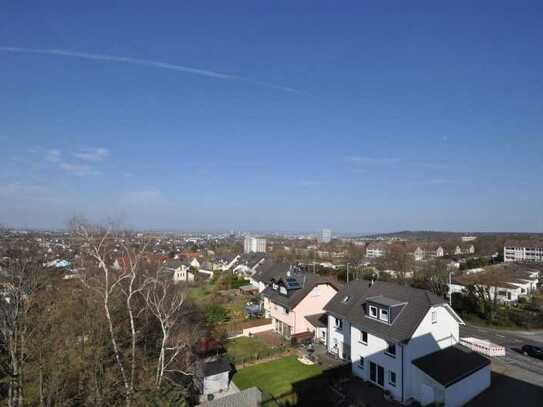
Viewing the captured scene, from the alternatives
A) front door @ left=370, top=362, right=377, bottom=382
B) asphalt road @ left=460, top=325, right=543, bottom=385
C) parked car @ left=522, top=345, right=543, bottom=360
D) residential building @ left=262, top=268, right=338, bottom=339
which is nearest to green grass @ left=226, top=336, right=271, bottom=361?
residential building @ left=262, top=268, right=338, bottom=339

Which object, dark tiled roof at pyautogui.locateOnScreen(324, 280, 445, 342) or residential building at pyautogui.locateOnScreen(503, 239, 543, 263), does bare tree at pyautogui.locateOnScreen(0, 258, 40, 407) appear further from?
residential building at pyautogui.locateOnScreen(503, 239, 543, 263)

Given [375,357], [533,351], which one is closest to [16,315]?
[375,357]

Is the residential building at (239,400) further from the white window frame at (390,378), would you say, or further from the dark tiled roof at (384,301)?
the dark tiled roof at (384,301)

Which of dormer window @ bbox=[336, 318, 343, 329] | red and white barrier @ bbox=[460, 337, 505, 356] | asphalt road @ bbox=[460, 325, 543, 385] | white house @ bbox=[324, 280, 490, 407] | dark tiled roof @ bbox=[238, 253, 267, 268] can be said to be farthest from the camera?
dark tiled roof @ bbox=[238, 253, 267, 268]

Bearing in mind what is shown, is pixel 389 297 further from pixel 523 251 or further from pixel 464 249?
pixel 464 249

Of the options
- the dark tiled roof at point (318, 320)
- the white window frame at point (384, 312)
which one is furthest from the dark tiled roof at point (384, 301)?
the dark tiled roof at point (318, 320)

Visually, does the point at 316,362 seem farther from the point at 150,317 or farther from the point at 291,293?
the point at 150,317

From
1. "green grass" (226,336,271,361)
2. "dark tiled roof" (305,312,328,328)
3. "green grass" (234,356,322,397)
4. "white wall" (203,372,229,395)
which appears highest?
"dark tiled roof" (305,312,328,328)
